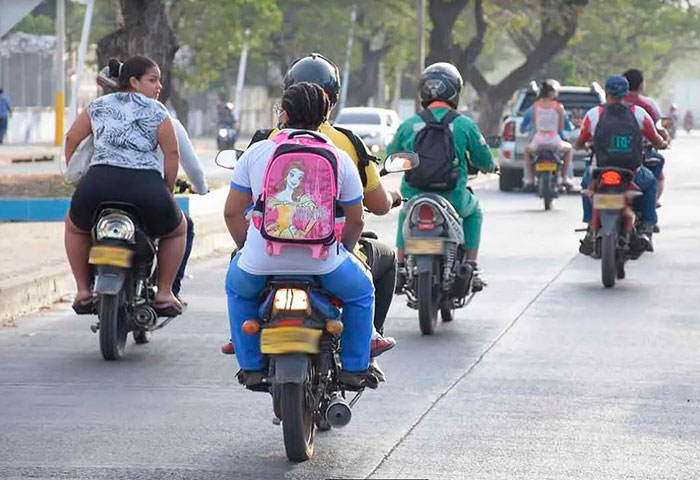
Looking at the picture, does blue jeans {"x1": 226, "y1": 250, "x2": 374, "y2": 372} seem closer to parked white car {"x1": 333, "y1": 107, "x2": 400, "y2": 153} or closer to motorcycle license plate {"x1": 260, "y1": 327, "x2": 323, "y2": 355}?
motorcycle license plate {"x1": 260, "y1": 327, "x2": 323, "y2": 355}

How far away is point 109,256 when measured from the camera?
1012 centimetres

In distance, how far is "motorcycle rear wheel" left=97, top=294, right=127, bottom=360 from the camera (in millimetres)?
10125

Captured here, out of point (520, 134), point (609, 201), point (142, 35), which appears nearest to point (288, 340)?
point (609, 201)

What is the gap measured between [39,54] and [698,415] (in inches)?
2119

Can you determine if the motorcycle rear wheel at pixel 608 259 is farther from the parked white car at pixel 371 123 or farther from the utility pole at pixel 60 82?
the parked white car at pixel 371 123

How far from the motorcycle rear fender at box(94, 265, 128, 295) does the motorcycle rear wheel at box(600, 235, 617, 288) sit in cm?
537

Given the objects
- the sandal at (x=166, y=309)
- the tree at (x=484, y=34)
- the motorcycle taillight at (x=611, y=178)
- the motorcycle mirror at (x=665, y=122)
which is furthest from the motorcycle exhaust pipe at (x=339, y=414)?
the tree at (x=484, y=34)

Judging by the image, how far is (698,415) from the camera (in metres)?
8.70

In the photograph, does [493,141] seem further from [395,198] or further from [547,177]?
[547,177]

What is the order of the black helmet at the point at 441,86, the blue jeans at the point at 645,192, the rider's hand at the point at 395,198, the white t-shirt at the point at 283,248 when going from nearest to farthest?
the white t-shirt at the point at 283,248 → the rider's hand at the point at 395,198 → the black helmet at the point at 441,86 → the blue jeans at the point at 645,192

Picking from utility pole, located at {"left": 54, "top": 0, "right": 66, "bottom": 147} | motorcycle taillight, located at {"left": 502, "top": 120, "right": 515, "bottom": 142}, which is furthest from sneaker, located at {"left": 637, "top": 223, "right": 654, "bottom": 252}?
utility pole, located at {"left": 54, "top": 0, "right": 66, "bottom": 147}

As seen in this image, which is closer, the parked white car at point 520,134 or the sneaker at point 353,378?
the sneaker at point 353,378

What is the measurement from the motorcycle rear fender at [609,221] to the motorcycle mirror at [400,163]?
6.42m

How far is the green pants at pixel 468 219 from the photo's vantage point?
38.9 feet
